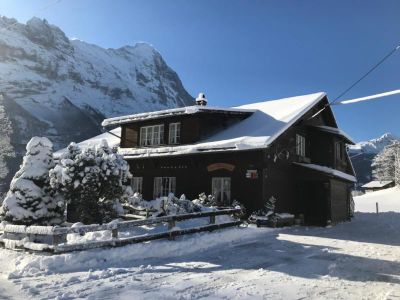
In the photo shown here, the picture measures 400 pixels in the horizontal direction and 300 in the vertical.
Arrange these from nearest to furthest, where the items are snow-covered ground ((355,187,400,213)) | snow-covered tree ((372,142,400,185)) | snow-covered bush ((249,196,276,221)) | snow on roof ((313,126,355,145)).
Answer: snow-covered bush ((249,196,276,221))
snow on roof ((313,126,355,145))
snow-covered ground ((355,187,400,213))
snow-covered tree ((372,142,400,185))

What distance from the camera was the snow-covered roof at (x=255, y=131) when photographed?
18969 mm

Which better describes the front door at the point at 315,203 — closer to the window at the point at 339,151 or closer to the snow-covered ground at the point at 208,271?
the window at the point at 339,151

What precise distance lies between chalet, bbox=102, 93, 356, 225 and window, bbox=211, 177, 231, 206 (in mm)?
51

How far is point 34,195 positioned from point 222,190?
10.1 meters

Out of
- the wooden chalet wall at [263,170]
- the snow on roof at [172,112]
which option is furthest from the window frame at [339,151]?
the snow on roof at [172,112]

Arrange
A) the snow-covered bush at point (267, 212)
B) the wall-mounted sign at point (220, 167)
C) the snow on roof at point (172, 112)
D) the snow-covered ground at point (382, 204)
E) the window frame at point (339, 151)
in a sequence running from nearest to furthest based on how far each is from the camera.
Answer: the snow-covered bush at point (267, 212) < the wall-mounted sign at point (220, 167) < the snow on roof at point (172, 112) < the window frame at point (339, 151) < the snow-covered ground at point (382, 204)

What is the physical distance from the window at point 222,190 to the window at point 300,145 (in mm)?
5318

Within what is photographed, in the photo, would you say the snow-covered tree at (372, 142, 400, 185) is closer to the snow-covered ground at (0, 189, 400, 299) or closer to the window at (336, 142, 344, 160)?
the window at (336, 142, 344, 160)

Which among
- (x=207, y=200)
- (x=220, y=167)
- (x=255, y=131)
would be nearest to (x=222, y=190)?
(x=220, y=167)

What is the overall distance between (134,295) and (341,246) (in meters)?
9.09

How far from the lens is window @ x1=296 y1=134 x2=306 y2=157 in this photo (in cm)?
2339

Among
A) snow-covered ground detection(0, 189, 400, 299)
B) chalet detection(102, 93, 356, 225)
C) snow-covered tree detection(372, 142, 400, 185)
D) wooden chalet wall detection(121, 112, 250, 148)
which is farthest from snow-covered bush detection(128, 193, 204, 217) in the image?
snow-covered tree detection(372, 142, 400, 185)

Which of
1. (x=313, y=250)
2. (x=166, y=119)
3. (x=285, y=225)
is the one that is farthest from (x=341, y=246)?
(x=166, y=119)

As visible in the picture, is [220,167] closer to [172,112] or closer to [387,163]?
[172,112]
